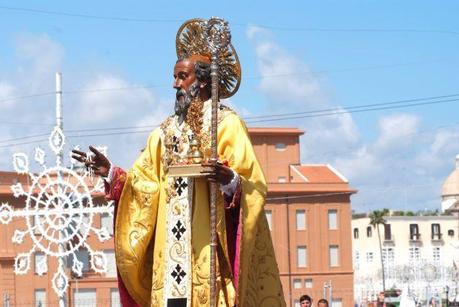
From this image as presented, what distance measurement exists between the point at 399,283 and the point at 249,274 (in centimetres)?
7590

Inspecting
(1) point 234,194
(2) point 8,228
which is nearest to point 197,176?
(1) point 234,194

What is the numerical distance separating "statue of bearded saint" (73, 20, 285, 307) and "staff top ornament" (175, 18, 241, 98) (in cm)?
2

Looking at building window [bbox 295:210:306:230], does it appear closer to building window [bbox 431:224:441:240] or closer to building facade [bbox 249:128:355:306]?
building facade [bbox 249:128:355:306]

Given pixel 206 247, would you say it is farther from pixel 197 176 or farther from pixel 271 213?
pixel 271 213

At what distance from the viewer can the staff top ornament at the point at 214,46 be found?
8562 mm

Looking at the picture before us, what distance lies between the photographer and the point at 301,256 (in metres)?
72.3

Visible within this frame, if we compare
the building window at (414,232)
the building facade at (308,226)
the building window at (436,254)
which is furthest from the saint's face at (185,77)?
the building window at (436,254)

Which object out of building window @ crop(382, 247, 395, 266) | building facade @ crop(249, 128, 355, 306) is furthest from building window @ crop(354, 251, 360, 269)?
building facade @ crop(249, 128, 355, 306)

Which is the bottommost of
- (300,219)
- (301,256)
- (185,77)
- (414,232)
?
(185,77)

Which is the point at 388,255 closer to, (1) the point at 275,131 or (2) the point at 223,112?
(1) the point at 275,131

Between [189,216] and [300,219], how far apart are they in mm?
64336

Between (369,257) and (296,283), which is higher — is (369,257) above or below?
above

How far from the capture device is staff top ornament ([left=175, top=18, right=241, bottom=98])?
28.1 feet

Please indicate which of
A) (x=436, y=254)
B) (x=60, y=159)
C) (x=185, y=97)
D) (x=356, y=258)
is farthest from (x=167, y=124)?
(x=436, y=254)
